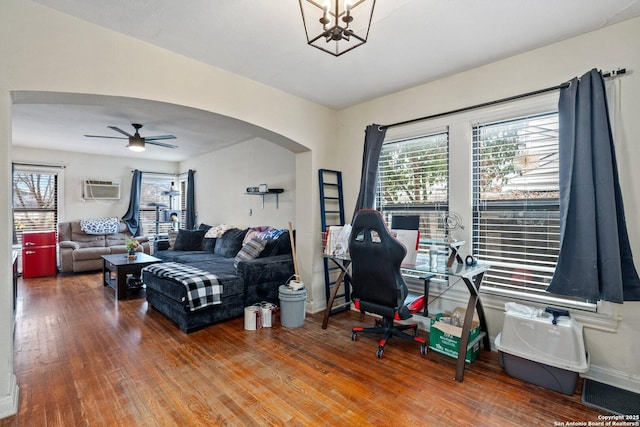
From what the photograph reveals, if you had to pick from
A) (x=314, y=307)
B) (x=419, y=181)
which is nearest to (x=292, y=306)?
(x=314, y=307)

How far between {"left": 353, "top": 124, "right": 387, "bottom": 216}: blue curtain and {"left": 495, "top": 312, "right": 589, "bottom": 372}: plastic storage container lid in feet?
5.61

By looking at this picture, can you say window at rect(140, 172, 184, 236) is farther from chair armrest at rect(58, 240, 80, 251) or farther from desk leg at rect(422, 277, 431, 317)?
desk leg at rect(422, 277, 431, 317)

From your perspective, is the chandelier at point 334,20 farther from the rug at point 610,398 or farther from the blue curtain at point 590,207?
the rug at point 610,398

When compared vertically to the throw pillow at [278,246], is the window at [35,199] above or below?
above

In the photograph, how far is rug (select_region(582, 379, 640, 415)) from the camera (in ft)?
6.12

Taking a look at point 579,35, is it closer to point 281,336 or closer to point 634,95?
point 634,95

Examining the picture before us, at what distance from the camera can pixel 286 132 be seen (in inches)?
132

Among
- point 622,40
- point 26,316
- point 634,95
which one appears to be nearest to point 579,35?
point 622,40

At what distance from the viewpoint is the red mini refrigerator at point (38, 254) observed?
5.31m

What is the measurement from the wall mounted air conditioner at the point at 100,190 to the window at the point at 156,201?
56 centimetres

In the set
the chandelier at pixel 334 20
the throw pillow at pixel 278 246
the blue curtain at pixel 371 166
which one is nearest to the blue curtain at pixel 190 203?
the throw pillow at pixel 278 246

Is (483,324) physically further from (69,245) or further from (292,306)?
(69,245)

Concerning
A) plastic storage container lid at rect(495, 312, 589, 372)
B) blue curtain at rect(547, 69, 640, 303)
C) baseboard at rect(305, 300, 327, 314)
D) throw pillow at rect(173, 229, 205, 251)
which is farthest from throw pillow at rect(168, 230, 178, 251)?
blue curtain at rect(547, 69, 640, 303)

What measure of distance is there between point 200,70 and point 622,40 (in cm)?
322
